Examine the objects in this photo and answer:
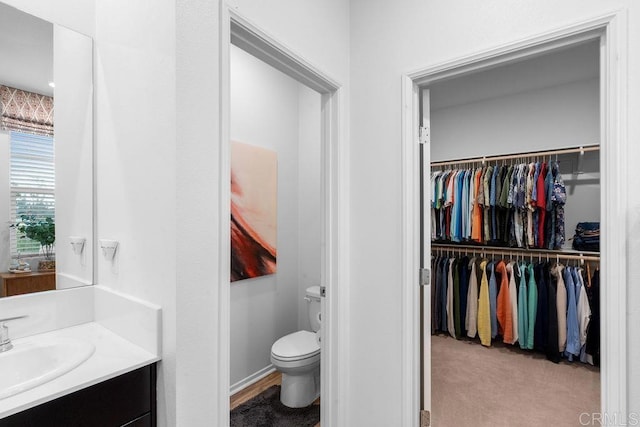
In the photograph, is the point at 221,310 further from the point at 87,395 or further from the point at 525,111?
the point at 525,111

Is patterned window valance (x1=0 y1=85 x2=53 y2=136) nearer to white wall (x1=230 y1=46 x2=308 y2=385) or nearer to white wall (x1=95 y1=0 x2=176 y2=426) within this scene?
white wall (x1=95 y1=0 x2=176 y2=426)

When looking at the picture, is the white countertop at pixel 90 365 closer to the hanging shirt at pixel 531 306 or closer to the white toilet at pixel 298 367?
the white toilet at pixel 298 367

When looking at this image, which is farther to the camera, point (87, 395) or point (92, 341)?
point (92, 341)

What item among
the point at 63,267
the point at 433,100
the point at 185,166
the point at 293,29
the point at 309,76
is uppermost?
the point at 433,100

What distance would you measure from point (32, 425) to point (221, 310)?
1.73ft

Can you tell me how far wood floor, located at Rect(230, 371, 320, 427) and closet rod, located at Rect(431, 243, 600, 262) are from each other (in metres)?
2.13

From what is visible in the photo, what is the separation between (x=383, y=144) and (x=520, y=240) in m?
2.16

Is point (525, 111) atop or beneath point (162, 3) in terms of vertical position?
atop

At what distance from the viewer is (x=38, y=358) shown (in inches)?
42.3

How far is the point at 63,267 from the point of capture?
1.30m

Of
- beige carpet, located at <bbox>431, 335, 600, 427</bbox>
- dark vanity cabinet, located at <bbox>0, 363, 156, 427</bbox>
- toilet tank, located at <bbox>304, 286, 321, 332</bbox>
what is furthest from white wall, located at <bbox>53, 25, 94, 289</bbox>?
beige carpet, located at <bbox>431, 335, 600, 427</bbox>

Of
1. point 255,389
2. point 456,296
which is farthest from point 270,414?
point 456,296

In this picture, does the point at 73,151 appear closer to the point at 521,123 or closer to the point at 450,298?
the point at 450,298

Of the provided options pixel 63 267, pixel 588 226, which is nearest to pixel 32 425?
pixel 63 267
